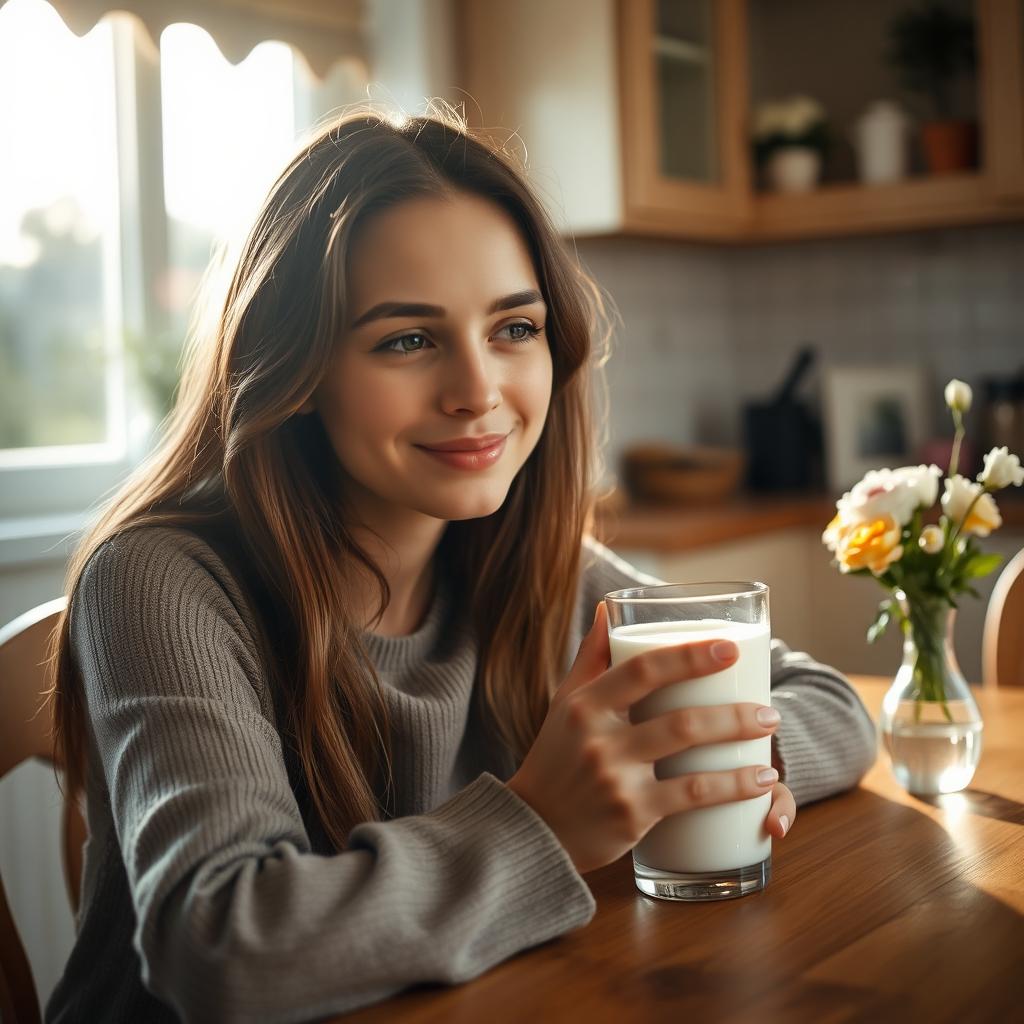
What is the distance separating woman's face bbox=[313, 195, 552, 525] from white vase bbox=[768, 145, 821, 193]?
240 centimetres

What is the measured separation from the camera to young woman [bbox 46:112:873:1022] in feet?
2.67

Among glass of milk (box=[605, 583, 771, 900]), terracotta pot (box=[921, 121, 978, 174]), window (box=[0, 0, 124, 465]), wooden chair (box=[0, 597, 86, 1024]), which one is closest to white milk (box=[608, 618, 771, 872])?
glass of milk (box=[605, 583, 771, 900])

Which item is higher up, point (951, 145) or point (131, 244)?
point (951, 145)

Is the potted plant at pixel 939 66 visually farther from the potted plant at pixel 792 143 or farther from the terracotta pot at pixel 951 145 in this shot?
the potted plant at pixel 792 143

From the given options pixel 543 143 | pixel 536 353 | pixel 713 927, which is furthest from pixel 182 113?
pixel 713 927

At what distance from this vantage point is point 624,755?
2.85ft

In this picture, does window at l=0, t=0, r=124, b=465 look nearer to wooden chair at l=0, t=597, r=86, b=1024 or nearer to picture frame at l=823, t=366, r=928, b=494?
wooden chair at l=0, t=597, r=86, b=1024

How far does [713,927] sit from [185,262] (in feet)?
7.09

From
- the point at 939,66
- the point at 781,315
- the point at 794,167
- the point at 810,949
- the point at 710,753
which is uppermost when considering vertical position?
the point at 939,66

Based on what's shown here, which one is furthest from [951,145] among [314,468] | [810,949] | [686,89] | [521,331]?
[810,949]

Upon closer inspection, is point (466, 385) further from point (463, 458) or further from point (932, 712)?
point (932, 712)

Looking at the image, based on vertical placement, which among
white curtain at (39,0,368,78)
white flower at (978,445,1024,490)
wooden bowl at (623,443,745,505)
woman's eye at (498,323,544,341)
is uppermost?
white curtain at (39,0,368,78)

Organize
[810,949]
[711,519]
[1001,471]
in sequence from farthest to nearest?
[711,519] < [1001,471] < [810,949]

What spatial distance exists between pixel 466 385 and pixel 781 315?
2.89 m
